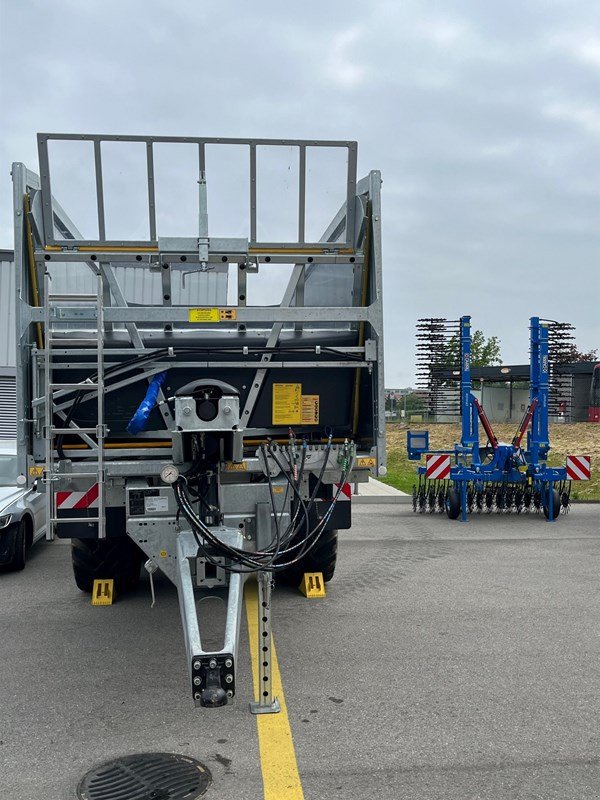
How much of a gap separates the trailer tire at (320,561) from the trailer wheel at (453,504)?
5129 mm

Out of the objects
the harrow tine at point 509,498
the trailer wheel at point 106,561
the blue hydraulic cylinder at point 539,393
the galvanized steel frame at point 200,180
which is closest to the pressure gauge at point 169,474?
the galvanized steel frame at point 200,180

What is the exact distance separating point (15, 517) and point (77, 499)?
3.01 m

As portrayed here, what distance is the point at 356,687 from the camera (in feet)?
16.2

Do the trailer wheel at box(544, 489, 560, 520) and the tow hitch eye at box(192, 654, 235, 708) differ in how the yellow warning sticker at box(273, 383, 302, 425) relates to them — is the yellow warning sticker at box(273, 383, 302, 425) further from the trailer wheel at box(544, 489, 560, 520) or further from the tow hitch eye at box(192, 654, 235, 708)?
the trailer wheel at box(544, 489, 560, 520)

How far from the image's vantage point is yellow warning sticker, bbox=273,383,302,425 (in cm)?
605

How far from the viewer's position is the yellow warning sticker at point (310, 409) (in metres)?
6.10

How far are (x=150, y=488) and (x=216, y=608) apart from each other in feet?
4.74

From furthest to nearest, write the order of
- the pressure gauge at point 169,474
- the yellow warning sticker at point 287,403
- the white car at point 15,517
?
the white car at point 15,517 → the yellow warning sticker at point 287,403 → the pressure gauge at point 169,474

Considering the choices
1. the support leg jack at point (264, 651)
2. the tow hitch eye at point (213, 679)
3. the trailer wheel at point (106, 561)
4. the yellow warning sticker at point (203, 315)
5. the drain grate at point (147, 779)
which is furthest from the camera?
the trailer wheel at point (106, 561)

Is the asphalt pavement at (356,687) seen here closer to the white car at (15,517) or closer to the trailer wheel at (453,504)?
the white car at (15,517)

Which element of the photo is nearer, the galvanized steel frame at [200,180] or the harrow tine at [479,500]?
the galvanized steel frame at [200,180]

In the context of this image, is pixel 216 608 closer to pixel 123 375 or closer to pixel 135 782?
pixel 123 375

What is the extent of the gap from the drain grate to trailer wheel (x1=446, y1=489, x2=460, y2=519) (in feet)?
29.0

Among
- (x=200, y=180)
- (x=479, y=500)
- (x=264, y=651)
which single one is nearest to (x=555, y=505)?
(x=479, y=500)
